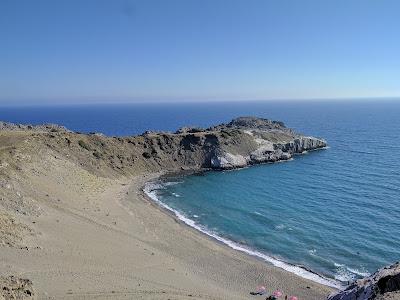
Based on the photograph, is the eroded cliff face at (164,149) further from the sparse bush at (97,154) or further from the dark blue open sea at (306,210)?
the dark blue open sea at (306,210)

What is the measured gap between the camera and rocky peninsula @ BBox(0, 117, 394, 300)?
33.5 metres

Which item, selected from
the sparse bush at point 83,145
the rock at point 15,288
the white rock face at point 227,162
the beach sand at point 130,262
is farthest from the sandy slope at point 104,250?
the white rock face at point 227,162

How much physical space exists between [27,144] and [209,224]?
3257cm

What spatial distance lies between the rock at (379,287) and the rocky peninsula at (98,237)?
18.6 meters

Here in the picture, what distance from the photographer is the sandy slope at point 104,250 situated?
1319 inches

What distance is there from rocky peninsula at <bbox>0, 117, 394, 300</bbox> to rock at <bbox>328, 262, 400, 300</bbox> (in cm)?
1864

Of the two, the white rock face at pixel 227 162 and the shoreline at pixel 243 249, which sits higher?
the white rock face at pixel 227 162

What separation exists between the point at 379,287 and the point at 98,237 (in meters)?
34.6

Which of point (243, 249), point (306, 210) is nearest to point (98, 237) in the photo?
point (243, 249)

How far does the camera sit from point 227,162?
91.9 m

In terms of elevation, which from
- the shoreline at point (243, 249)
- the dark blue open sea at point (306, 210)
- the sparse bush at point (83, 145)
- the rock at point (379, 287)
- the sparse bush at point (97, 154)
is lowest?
the shoreline at point (243, 249)

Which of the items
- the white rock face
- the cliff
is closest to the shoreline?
the cliff

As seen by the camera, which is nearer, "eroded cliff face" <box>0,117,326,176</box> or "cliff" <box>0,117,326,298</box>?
"cliff" <box>0,117,326,298</box>

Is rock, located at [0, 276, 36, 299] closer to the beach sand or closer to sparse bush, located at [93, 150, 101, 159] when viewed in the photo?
the beach sand
